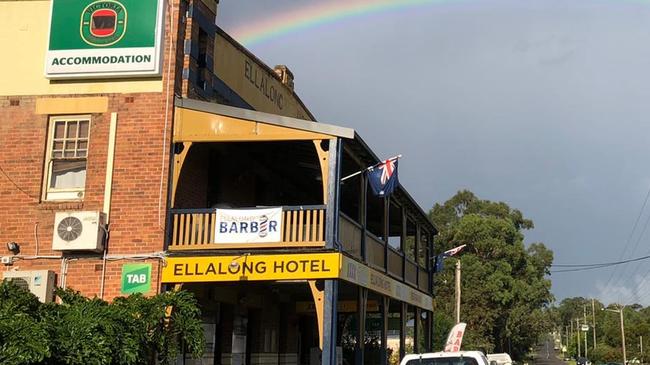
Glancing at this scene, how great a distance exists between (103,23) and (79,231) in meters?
Result: 4.44

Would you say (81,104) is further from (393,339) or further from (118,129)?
(393,339)

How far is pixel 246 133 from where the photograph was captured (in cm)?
1506

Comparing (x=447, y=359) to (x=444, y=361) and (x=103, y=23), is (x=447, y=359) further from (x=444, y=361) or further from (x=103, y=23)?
(x=103, y=23)

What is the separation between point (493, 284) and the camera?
203 feet

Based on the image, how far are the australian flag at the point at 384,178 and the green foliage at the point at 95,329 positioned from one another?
479 cm

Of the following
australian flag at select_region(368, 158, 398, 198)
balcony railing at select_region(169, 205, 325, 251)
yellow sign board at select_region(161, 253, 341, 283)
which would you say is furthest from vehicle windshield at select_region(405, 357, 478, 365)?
australian flag at select_region(368, 158, 398, 198)

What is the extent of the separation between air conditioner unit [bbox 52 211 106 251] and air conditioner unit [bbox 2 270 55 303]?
1.83 ft

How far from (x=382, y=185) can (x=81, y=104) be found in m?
6.59

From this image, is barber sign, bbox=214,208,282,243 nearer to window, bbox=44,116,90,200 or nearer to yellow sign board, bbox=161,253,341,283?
yellow sign board, bbox=161,253,341,283

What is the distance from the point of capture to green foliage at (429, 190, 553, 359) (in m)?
62.5

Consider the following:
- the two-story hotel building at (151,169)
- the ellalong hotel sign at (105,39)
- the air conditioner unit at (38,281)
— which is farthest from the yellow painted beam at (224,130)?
the air conditioner unit at (38,281)

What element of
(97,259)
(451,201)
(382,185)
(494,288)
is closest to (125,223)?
(97,259)

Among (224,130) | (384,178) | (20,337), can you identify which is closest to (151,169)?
(224,130)

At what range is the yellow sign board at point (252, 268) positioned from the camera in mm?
14344
